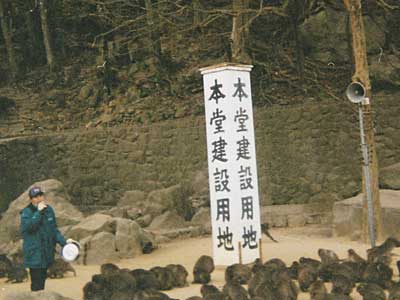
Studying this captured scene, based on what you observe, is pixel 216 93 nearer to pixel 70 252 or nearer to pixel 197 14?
Answer: pixel 70 252

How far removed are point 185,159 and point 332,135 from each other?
3.18 meters

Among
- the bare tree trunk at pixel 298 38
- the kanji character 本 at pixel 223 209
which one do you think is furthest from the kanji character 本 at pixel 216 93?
the bare tree trunk at pixel 298 38

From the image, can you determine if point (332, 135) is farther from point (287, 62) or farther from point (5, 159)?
point (5, 159)

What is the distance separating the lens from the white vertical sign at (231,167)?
386 inches

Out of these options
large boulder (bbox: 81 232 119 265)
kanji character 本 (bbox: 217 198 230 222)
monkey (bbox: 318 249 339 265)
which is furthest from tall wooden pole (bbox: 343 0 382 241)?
large boulder (bbox: 81 232 119 265)

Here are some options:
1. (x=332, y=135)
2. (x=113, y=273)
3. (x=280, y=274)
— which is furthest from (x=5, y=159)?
(x=280, y=274)

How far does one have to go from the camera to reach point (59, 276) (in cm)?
1052

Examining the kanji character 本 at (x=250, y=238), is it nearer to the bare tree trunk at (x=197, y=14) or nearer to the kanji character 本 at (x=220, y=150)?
the kanji character 本 at (x=220, y=150)

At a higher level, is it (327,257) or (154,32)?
(154,32)

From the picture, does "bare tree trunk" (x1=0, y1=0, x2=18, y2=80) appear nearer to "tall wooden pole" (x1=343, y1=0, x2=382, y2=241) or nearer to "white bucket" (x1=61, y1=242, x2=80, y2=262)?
"tall wooden pole" (x1=343, y1=0, x2=382, y2=241)

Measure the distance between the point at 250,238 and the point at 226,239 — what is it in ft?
0.97

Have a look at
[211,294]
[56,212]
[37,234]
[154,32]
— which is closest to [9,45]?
[154,32]

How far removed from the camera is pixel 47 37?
78.3 ft

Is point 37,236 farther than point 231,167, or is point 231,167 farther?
point 231,167
